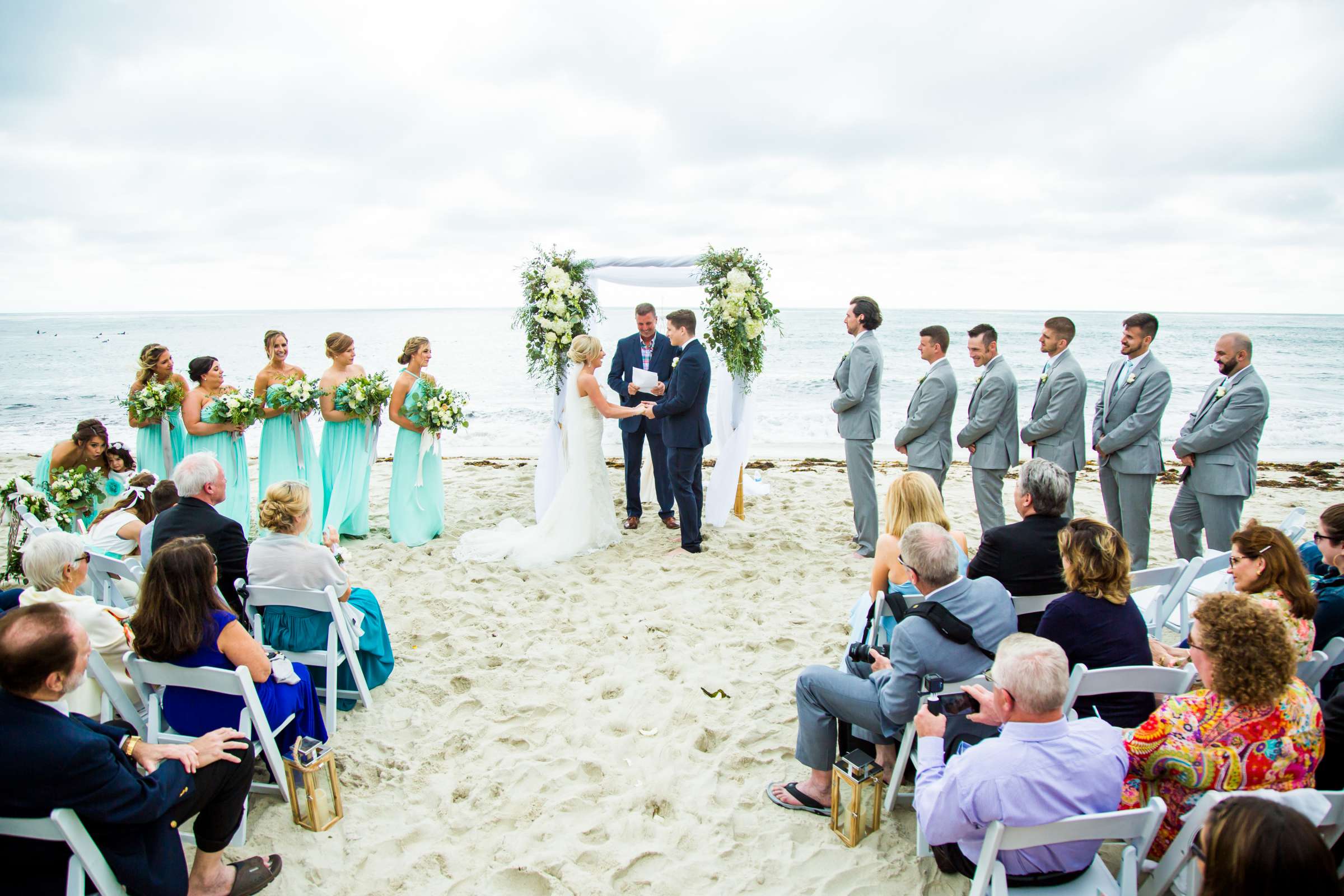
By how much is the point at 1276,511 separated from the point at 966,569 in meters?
7.13

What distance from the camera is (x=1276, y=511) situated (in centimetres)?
826

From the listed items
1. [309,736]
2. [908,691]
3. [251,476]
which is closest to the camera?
[908,691]

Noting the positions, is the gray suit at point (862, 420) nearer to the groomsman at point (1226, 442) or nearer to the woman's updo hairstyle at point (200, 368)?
the groomsman at point (1226, 442)

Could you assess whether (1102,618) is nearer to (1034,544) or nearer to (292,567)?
(1034,544)

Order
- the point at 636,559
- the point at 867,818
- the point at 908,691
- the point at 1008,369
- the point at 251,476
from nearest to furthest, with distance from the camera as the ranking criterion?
the point at 908,691 < the point at 867,818 < the point at 1008,369 < the point at 636,559 < the point at 251,476

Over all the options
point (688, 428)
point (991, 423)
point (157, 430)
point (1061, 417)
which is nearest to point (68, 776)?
point (688, 428)

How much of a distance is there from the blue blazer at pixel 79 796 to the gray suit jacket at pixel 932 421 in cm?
541

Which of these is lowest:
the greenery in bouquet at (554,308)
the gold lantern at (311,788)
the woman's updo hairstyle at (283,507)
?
the gold lantern at (311,788)

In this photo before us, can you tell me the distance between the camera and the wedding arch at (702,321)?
7164mm

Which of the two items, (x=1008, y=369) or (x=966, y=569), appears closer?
(x=966, y=569)

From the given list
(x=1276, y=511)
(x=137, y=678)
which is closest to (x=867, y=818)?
(x=137, y=678)

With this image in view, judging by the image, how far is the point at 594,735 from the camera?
3.81 m

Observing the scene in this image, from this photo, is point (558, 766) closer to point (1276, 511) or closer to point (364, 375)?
point (364, 375)

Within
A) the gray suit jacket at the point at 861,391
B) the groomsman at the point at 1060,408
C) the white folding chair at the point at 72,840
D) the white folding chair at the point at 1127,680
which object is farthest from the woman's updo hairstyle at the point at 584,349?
the white folding chair at the point at 72,840
